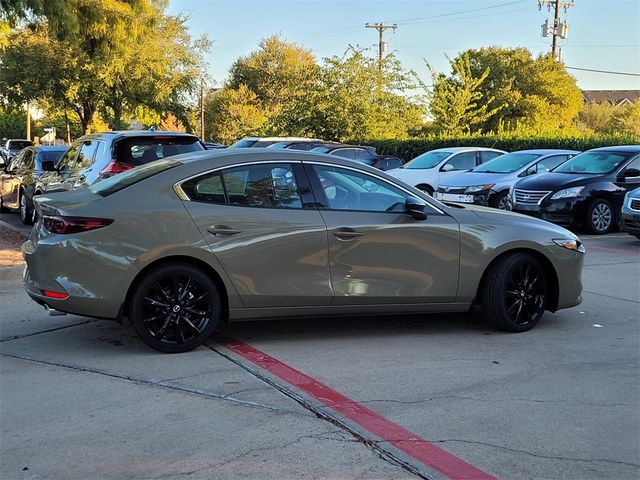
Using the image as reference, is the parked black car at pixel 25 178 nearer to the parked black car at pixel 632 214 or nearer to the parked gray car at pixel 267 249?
the parked gray car at pixel 267 249

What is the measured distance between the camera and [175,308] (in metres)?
5.45

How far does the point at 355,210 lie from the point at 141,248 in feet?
5.63

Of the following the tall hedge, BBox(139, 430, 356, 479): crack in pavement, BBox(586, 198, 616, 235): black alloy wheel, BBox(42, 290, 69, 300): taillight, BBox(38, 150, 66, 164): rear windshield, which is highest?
the tall hedge

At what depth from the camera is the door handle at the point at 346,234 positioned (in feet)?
18.8

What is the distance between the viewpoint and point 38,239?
553cm

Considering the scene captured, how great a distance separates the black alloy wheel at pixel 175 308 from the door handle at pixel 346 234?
1045mm

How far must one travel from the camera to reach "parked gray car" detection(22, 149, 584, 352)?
532cm

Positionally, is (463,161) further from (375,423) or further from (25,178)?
(375,423)

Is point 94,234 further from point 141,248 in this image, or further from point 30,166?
point 30,166

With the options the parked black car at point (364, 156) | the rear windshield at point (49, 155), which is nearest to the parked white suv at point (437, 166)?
the parked black car at point (364, 156)

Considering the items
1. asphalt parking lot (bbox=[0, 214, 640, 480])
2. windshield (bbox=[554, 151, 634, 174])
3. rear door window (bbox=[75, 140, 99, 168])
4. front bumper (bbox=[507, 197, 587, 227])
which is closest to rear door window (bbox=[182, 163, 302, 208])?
asphalt parking lot (bbox=[0, 214, 640, 480])

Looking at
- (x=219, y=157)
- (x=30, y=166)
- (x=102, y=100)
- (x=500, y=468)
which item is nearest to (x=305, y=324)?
(x=219, y=157)

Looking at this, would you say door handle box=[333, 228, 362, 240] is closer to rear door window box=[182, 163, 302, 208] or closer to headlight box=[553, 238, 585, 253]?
rear door window box=[182, 163, 302, 208]

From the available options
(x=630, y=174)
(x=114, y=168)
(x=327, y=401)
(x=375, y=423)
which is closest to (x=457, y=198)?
(x=630, y=174)
